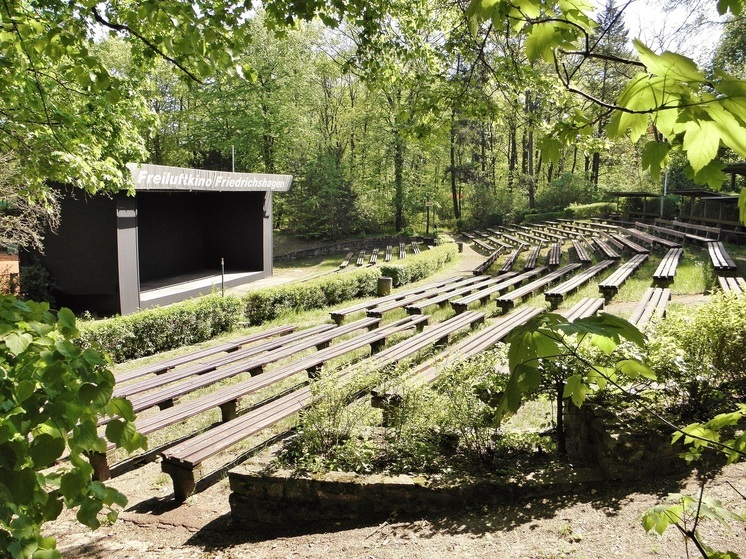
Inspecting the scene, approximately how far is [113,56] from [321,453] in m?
38.9

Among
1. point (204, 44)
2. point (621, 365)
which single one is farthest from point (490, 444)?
point (204, 44)

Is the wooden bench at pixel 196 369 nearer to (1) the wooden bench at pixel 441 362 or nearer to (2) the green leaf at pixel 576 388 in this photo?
(1) the wooden bench at pixel 441 362

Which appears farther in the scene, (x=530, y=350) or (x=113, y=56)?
(x=113, y=56)

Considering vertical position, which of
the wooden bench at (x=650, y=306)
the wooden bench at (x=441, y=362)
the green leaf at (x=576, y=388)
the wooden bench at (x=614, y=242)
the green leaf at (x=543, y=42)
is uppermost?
the green leaf at (x=543, y=42)

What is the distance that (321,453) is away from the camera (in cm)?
406

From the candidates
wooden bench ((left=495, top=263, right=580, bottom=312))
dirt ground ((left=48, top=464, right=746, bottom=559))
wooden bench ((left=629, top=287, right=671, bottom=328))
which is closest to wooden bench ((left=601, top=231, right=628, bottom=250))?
wooden bench ((left=495, top=263, right=580, bottom=312))

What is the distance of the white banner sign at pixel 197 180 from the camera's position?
1322cm

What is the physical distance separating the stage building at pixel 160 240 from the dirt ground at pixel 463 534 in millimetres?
10458

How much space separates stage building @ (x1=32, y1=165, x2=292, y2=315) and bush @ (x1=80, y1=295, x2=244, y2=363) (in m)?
2.50

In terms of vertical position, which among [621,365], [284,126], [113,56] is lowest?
[621,365]

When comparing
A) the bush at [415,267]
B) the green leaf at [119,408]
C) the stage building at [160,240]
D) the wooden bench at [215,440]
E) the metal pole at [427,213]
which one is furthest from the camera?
the metal pole at [427,213]

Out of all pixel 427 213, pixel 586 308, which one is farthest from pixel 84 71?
pixel 427 213

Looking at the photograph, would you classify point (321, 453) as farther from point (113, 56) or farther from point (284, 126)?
point (113, 56)

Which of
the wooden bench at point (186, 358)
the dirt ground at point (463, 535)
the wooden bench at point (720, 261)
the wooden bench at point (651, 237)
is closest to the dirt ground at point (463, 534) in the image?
the dirt ground at point (463, 535)
